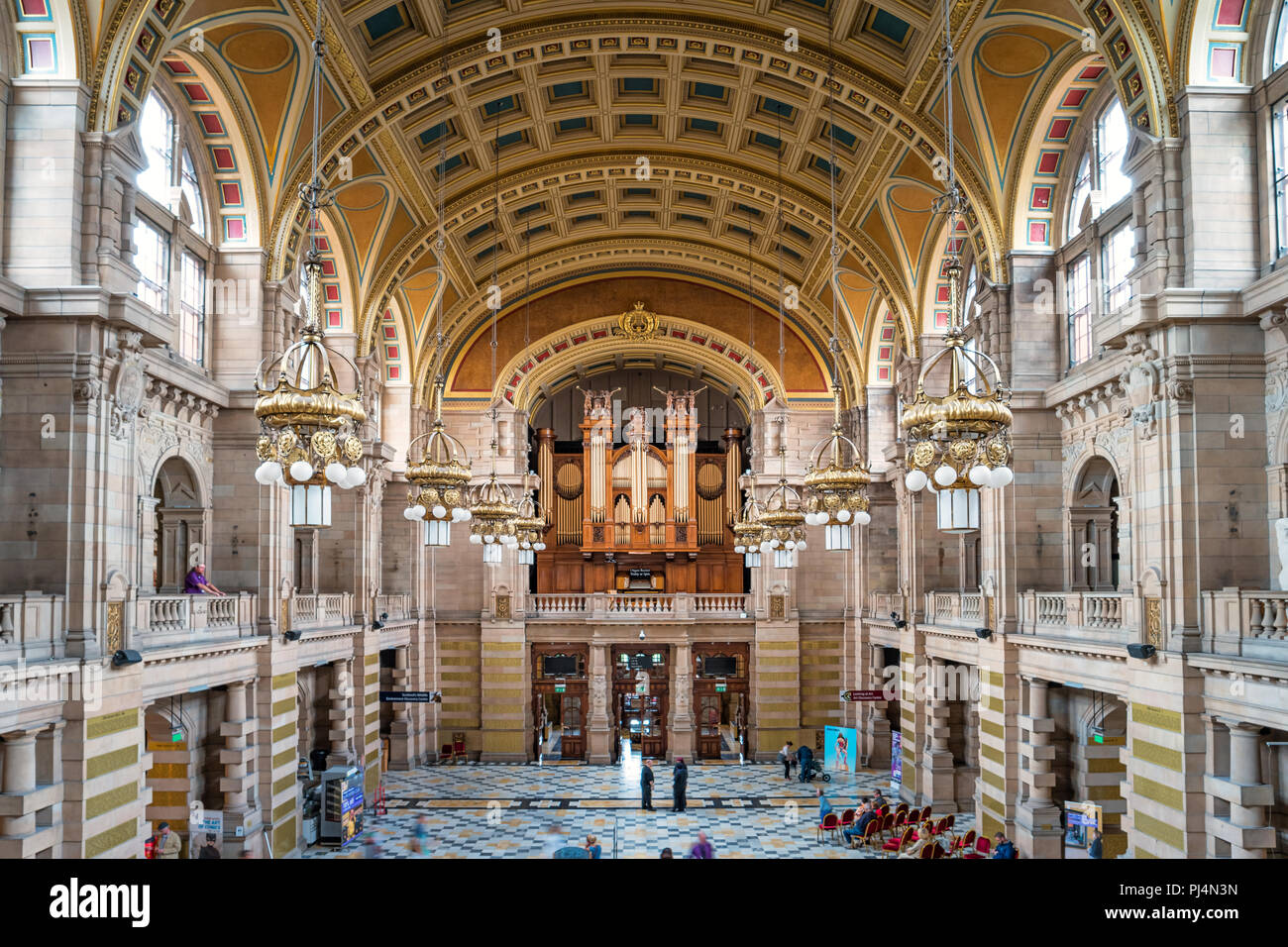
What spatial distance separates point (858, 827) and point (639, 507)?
14392 mm

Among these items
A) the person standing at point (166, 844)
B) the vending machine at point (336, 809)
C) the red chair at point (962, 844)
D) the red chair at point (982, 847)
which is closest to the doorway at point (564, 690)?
the vending machine at point (336, 809)

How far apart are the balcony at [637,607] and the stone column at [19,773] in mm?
19746

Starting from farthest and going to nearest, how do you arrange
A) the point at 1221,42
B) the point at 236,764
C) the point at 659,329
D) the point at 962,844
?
the point at 659,329, the point at 962,844, the point at 236,764, the point at 1221,42

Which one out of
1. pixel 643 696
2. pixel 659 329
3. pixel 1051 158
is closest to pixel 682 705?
pixel 643 696

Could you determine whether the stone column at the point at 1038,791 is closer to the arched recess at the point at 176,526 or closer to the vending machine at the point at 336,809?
the vending machine at the point at 336,809

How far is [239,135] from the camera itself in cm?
1627

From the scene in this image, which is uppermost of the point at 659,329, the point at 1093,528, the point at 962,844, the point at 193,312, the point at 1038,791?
the point at 659,329

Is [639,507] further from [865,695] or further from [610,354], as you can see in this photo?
[865,695]

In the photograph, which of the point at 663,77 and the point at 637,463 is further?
the point at 637,463

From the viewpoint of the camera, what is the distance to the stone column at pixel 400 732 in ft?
90.2

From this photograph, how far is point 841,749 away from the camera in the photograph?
2664cm

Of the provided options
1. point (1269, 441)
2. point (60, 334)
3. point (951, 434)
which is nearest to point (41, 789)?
point (60, 334)
